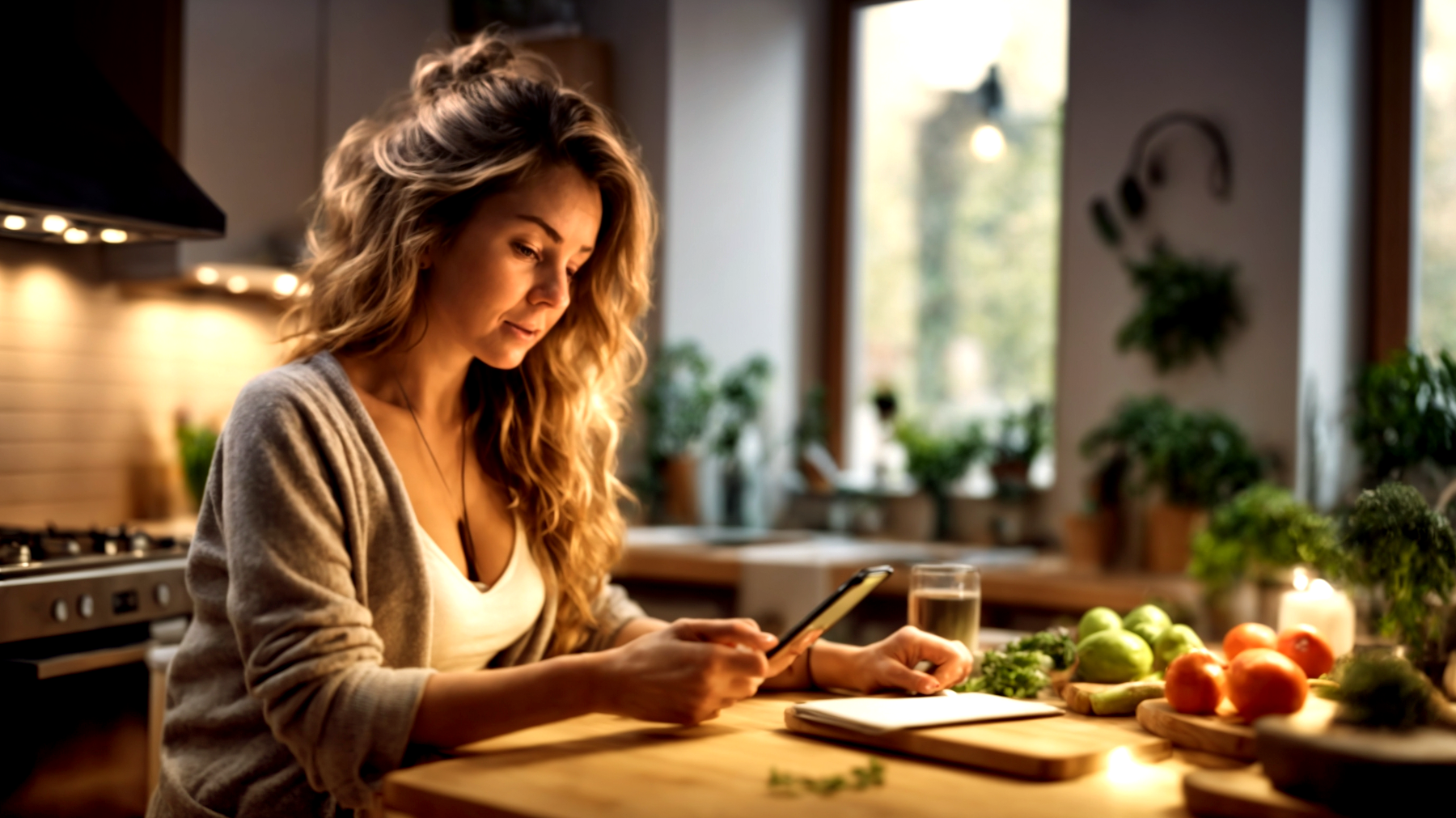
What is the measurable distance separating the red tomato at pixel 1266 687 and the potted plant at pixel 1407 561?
290 millimetres

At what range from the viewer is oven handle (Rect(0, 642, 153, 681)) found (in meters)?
2.36

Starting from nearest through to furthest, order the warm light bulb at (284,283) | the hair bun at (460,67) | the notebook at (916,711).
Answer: the notebook at (916,711) → the hair bun at (460,67) → the warm light bulb at (284,283)

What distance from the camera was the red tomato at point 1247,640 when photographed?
62.7 inches

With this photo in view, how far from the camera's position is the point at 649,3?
4.24 metres

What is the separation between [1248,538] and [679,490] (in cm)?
191

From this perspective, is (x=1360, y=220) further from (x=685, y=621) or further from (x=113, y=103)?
(x=113, y=103)

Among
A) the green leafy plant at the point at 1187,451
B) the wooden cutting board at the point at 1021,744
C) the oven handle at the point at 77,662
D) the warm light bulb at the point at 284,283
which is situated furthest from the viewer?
the warm light bulb at the point at 284,283

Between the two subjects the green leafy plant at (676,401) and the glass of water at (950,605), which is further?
the green leafy plant at (676,401)

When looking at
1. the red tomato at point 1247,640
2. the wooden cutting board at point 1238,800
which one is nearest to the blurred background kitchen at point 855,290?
the red tomato at point 1247,640

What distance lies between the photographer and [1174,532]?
3.41 meters

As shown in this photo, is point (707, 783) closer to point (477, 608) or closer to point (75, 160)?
point (477, 608)

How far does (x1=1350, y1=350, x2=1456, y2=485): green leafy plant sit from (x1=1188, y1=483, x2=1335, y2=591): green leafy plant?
21cm

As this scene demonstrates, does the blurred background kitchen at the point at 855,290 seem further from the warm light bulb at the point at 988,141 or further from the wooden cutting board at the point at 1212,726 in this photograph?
the wooden cutting board at the point at 1212,726

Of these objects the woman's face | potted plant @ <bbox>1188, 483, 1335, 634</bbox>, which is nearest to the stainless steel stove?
the woman's face
